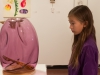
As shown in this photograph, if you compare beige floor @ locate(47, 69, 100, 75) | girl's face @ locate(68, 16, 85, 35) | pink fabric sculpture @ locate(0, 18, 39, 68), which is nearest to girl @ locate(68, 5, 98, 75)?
girl's face @ locate(68, 16, 85, 35)

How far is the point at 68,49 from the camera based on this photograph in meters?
2.98

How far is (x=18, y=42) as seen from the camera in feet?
3.51

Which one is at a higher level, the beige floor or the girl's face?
the girl's face

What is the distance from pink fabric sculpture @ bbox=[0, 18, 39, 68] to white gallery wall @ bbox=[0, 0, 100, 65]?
174 centimetres

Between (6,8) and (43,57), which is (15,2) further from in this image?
(43,57)

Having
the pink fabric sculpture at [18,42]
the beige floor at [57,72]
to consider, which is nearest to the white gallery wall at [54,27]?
the beige floor at [57,72]

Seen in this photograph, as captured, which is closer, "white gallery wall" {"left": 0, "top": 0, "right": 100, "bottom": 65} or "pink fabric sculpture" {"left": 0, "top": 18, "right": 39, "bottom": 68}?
"pink fabric sculpture" {"left": 0, "top": 18, "right": 39, "bottom": 68}

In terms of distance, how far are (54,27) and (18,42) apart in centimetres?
185

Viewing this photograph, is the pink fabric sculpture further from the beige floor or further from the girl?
the beige floor

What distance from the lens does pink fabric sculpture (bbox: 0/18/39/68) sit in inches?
42.2

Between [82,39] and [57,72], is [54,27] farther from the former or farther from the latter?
[82,39]

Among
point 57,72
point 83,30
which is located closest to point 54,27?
point 57,72

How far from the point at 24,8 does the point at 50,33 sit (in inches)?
21.0

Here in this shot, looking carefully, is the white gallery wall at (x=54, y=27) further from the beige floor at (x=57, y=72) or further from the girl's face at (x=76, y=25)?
the girl's face at (x=76, y=25)
